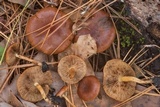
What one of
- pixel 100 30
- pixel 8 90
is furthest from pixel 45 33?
pixel 8 90

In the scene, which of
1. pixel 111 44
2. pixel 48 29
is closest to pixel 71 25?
pixel 48 29

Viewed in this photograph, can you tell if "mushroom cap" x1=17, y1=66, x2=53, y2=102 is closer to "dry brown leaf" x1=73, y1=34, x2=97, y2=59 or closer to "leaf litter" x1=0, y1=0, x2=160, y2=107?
"leaf litter" x1=0, y1=0, x2=160, y2=107

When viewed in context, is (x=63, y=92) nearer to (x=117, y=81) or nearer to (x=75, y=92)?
(x=75, y=92)

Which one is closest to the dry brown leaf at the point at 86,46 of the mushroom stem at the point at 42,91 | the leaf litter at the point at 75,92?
the leaf litter at the point at 75,92

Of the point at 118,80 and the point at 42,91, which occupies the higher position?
the point at 42,91

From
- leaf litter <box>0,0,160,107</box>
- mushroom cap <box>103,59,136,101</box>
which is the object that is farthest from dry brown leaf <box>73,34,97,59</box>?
mushroom cap <box>103,59,136,101</box>

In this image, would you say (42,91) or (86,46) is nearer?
(42,91)
